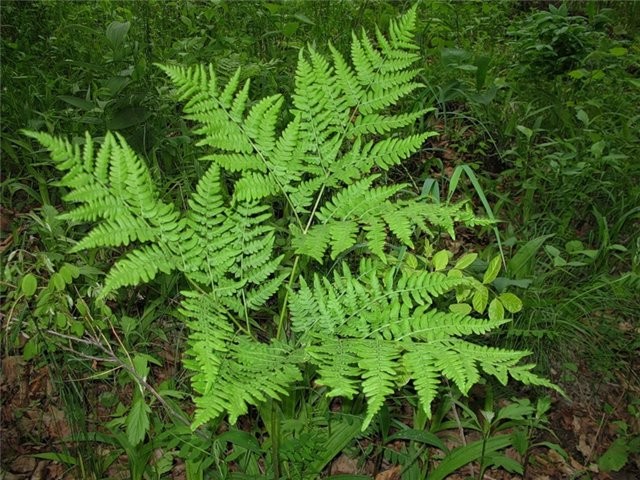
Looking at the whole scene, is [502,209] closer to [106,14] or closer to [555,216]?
[555,216]

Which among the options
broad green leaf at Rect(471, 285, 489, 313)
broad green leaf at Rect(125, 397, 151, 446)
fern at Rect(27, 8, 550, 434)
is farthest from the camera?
broad green leaf at Rect(471, 285, 489, 313)

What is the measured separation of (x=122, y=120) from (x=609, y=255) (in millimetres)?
2702

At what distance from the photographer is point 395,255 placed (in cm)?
272

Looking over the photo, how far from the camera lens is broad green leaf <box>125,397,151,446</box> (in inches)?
79.3

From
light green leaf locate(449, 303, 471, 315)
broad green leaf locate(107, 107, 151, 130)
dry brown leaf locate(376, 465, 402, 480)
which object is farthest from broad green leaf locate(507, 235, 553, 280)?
broad green leaf locate(107, 107, 151, 130)

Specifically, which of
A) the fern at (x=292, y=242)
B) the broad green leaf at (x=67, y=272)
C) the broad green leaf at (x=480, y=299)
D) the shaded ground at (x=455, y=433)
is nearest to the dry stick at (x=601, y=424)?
the shaded ground at (x=455, y=433)

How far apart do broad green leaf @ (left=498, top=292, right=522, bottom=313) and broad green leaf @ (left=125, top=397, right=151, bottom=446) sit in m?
1.42

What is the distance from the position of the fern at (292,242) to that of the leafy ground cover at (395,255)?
35cm

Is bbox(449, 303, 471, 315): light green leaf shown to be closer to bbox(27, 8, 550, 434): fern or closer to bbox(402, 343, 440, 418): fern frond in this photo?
bbox(27, 8, 550, 434): fern

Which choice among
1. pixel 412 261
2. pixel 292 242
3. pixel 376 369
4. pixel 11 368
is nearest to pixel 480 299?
pixel 412 261

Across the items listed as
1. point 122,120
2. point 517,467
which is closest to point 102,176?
point 122,120

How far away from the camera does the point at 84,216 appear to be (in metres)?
1.41

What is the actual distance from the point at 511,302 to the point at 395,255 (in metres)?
0.64

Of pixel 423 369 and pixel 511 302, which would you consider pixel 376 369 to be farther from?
pixel 511 302
